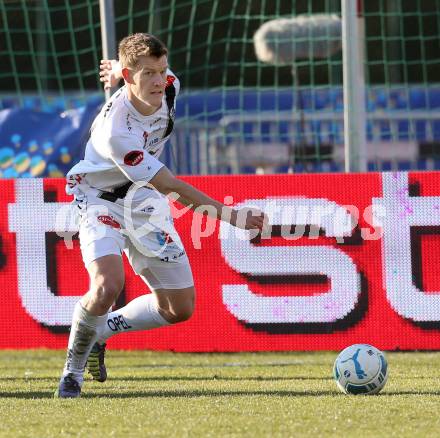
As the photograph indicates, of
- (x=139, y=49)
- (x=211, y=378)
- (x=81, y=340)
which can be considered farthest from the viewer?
(x=211, y=378)

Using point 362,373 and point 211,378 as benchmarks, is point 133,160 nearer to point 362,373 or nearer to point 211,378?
point 362,373

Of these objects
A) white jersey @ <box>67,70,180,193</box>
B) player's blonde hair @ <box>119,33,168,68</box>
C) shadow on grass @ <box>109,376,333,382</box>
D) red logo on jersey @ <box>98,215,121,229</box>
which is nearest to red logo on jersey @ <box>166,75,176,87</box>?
white jersey @ <box>67,70,180,193</box>

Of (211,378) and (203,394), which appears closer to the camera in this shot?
(203,394)

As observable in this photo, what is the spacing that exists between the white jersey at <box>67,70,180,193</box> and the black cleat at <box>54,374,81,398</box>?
3.42 feet

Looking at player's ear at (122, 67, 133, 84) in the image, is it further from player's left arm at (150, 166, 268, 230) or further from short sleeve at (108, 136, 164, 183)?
player's left arm at (150, 166, 268, 230)

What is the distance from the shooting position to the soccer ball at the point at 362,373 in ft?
19.6

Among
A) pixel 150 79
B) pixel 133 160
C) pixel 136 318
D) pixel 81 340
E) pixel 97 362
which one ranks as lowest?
pixel 97 362

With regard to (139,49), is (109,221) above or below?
below

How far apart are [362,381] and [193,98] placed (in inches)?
311

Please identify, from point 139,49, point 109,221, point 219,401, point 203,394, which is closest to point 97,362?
point 203,394

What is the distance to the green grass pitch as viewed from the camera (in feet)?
15.9

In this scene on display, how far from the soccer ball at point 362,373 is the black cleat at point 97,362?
4.82ft

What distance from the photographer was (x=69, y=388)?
19.8 ft

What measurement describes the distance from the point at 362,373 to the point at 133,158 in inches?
64.2
